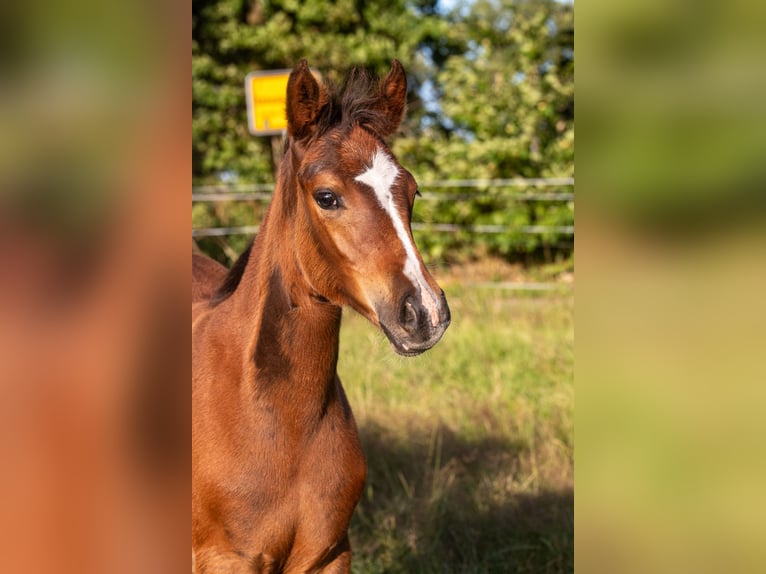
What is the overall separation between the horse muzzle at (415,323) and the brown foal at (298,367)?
0.09 meters

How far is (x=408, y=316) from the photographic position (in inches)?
80.4

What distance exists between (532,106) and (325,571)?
884 centimetres

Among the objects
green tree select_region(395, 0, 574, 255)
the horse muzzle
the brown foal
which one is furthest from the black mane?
green tree select_region(395, 0, 574, 255)

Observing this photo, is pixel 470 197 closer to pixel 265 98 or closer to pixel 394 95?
pixel 265 98

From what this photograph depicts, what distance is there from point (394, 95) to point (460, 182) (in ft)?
25.5

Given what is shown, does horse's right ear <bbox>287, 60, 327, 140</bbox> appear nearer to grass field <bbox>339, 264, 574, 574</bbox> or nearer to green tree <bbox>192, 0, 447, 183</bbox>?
grass field <bbox>339, 264, 574, 574</bbox>

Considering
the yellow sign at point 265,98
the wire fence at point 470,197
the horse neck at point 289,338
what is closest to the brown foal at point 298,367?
the horse neck at point 289,338

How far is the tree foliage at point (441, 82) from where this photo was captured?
34.3 ft
